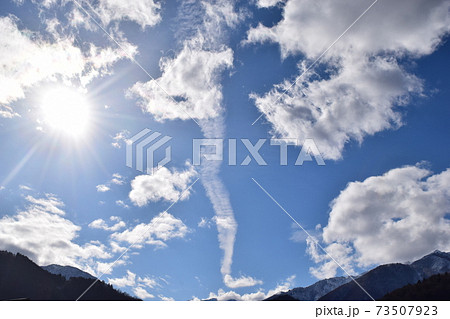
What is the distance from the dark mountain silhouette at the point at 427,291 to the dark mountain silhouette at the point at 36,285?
93279mm

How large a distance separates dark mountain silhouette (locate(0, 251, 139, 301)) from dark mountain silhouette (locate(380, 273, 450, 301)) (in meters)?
93.3

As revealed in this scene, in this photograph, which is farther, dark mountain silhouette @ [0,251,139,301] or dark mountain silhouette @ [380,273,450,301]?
dark mountain silhouette @ [0,251,139,301]

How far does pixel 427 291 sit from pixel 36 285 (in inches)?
5741

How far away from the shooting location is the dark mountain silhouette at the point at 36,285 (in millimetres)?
116000

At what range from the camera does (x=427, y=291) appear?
68.6 metres

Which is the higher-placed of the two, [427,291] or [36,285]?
[36,285]

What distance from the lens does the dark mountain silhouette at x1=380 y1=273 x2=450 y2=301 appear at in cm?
6506

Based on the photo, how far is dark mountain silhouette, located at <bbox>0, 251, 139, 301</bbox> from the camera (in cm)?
11600

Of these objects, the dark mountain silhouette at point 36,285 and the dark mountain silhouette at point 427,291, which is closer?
the dark mountain silhouette at point 427,291
